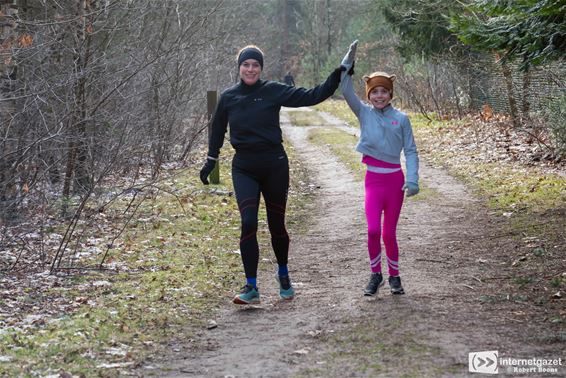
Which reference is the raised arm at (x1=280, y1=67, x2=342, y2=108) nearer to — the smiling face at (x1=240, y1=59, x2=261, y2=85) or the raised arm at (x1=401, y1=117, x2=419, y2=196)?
the smiling face at (x1=240, y1=59, x2=261, y2=85)

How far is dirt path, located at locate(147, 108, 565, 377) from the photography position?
5746mm

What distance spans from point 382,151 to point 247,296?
1.69 m

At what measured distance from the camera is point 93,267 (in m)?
9.44

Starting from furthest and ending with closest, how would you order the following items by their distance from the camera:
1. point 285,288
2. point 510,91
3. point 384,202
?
point 510,91 → point 285,288 → point 384,202

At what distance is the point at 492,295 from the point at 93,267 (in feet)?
13.8

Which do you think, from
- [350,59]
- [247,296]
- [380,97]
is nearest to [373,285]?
[247,296]

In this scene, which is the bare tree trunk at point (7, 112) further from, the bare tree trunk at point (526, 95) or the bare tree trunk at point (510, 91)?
the bare tree trunk at point (510, 91)

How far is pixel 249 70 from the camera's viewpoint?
7469 mm

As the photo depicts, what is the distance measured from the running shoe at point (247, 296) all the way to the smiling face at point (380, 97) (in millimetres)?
1895

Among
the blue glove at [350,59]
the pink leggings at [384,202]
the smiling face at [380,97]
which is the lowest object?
the pink leggings at [384,202]

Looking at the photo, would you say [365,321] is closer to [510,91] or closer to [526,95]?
[526,95]

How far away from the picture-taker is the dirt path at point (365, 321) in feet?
18.9

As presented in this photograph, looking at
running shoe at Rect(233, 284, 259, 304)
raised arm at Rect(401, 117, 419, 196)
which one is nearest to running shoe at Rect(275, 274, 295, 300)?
running shoe at Rect(233, 284, 259, 304)

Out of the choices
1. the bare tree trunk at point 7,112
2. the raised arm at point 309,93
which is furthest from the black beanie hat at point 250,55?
the bare tree trunk at point 7,112
